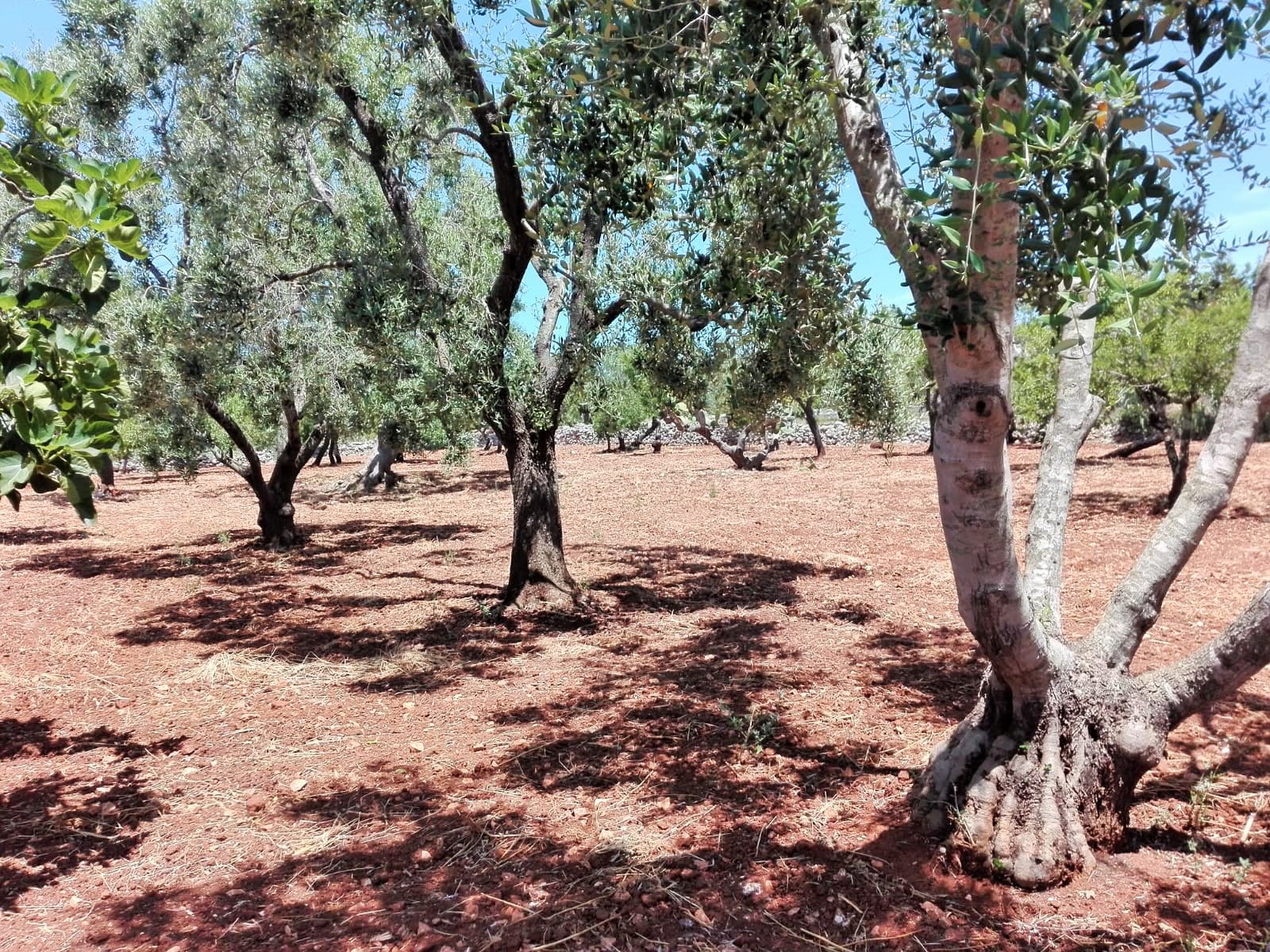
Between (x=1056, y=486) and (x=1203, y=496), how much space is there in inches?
26.5

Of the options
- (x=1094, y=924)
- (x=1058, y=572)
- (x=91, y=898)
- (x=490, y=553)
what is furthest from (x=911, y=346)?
(x=91, y=898)

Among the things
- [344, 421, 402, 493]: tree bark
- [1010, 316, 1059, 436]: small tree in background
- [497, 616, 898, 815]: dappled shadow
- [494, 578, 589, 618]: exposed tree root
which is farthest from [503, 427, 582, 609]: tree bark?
[344, 421, 402, 493]: tree bark

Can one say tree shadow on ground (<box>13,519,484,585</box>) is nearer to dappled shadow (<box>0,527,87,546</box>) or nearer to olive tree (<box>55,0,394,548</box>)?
dappled shadow (<box>0,527,87,546</box>)

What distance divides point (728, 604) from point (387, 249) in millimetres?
5353

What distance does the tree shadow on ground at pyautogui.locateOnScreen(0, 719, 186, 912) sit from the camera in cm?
423

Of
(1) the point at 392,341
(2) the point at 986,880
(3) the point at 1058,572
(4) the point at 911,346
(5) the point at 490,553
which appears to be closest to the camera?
(2) the point at 986,880

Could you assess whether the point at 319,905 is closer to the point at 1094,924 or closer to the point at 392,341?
the point at 1094,924

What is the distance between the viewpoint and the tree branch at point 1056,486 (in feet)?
13.7

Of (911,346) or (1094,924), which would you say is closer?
(1094,924)

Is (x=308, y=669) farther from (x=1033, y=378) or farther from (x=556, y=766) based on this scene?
(x=1033, y=378)

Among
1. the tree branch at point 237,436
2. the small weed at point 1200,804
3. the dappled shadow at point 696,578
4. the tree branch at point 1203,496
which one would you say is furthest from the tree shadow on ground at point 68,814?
the tree branch at point 237,436

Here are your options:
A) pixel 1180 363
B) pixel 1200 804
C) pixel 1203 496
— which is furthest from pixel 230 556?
pixel 1180 363

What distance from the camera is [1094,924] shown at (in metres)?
3.24

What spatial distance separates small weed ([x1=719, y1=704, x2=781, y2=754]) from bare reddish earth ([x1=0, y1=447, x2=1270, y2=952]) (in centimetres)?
3
